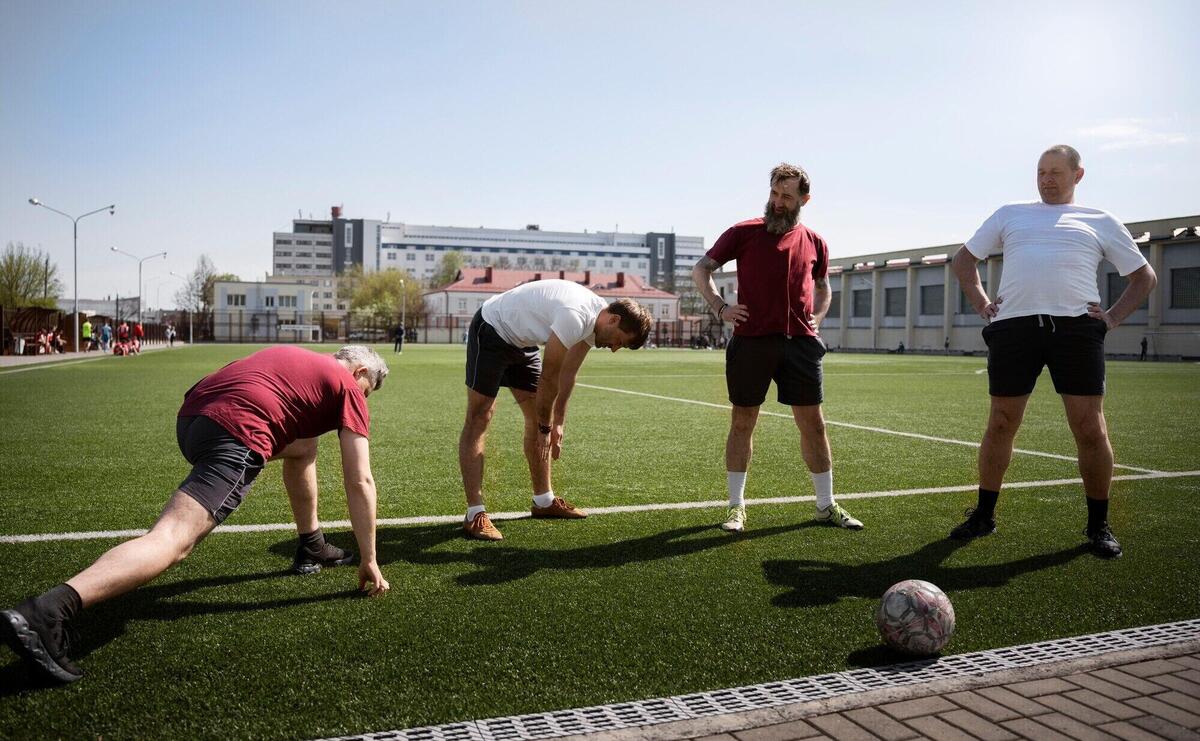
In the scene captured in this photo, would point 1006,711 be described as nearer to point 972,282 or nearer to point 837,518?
point 837,518

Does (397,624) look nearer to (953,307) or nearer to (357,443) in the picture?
(357,443)

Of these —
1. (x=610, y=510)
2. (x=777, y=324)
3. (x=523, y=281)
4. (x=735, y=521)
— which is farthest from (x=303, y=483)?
(x=523, y=281)

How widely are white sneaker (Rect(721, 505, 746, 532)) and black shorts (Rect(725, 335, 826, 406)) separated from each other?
0.63m

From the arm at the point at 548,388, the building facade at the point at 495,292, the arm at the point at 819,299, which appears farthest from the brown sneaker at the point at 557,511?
the building facade at the point at 495,292

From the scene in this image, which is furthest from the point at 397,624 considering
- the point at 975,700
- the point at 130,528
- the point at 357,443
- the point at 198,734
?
the point at 130,528

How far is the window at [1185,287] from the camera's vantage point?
46281mm

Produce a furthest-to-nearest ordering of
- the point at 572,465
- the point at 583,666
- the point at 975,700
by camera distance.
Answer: the point at 572,465 < the point at 583,666 < the point at 975,700

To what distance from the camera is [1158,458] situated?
315 inches

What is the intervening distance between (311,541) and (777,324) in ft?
9.21

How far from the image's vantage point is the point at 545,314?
16.2 feet

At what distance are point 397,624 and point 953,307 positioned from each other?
6145 centimetres

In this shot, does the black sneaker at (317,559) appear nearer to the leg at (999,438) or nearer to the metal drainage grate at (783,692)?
the metal drainage grate at (783,692)

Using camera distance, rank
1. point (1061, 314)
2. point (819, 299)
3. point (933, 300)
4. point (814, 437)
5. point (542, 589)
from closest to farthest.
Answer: point (542, 589) < point (1061, 314) < point (814, 437) < point (819, 299) < point (933, 300)

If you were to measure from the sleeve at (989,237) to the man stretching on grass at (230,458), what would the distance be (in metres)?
3.42
